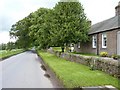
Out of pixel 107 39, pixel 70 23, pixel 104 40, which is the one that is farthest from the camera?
pixel 70 23

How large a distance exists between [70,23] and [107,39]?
17.9 ft

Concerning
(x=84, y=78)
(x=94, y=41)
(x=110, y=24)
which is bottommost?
(x=84, y=78)

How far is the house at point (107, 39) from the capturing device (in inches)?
890

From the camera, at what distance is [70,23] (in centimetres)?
2781

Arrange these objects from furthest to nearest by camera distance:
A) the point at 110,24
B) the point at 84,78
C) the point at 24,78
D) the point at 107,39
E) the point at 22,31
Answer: the point at 22,31 → the point at 110,24 → the point at 107,39 → the point at 24,78 → the point at 84,78

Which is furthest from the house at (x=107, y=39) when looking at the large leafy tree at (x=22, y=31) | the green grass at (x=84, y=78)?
the large leafy tree at (x=22, y=31)

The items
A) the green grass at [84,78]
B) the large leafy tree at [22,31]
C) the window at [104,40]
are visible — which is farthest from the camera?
the large leafy tree at [22,31]

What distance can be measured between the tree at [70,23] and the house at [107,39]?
5.48ft

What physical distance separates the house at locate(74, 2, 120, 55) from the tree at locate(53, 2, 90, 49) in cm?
167

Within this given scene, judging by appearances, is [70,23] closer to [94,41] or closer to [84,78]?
[94,41]

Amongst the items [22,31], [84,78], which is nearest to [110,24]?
[84,78]

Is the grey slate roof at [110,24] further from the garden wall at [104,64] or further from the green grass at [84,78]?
the green grass at [84,78]

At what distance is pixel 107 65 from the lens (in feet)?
38.1

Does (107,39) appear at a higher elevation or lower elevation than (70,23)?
lower
